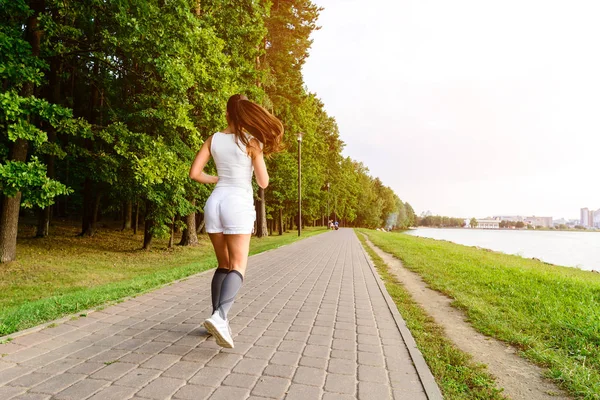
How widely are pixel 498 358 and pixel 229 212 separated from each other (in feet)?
10.3

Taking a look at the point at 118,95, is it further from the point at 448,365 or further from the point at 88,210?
the point at 448,365

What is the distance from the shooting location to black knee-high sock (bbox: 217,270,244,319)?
3.29 meters

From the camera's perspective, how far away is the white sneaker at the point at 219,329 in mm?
3156

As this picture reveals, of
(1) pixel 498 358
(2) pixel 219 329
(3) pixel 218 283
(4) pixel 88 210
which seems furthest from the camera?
(4) pixel 88 210

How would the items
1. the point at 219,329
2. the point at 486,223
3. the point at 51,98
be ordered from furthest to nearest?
the point at 486,223, the point at 51,98, the point at 219,329

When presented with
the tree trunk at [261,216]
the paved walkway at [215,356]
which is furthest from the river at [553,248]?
the paved walkway at [215,356]

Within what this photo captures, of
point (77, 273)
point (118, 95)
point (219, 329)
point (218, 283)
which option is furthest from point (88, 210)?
point (219, 329)

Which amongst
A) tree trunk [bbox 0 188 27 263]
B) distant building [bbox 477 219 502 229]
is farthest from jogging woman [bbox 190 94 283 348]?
distant building [bbox 477 219 502 229]

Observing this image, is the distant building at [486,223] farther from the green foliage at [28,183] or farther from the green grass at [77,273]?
the green foliage at [28,183]

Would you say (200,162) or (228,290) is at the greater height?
(200,162)

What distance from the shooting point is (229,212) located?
3.27 meters

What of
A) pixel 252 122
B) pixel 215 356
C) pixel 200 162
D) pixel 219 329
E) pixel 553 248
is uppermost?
pixel 252 122

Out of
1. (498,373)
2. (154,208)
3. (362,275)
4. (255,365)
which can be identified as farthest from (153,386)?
(154,208)

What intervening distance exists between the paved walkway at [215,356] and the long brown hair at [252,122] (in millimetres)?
2009
